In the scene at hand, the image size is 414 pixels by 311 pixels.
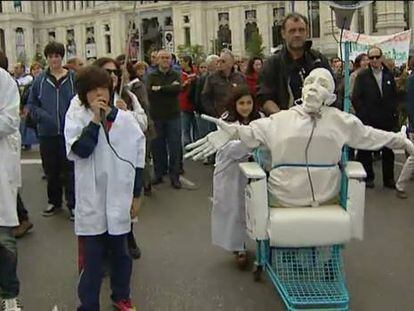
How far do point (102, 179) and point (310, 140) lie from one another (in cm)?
125

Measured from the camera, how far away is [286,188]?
155 inches

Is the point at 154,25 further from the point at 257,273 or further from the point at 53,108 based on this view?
the point at 257,273

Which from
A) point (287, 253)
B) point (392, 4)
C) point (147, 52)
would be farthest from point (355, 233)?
point (392, 4)

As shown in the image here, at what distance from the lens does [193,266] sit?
5.00 metres

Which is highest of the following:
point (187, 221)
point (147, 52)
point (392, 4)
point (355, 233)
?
point (392, 4)

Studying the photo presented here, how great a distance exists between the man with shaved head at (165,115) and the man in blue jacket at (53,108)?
5.43ft

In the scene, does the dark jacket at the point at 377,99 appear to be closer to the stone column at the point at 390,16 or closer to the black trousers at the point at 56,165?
the black trousers at the point at 56,165

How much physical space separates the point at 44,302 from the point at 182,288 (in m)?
0.94

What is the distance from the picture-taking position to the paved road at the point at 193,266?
167 inches

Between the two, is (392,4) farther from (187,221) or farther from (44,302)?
(44,302)

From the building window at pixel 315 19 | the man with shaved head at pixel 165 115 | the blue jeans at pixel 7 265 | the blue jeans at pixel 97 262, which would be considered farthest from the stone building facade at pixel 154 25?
the blue jeans at pixel 7 265

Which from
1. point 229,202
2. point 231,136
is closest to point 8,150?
point 231,136

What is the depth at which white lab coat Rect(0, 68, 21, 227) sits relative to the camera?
12.8 feet

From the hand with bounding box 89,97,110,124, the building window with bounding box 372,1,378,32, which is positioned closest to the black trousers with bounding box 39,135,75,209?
the hand with bounding box 89,97,110,124
